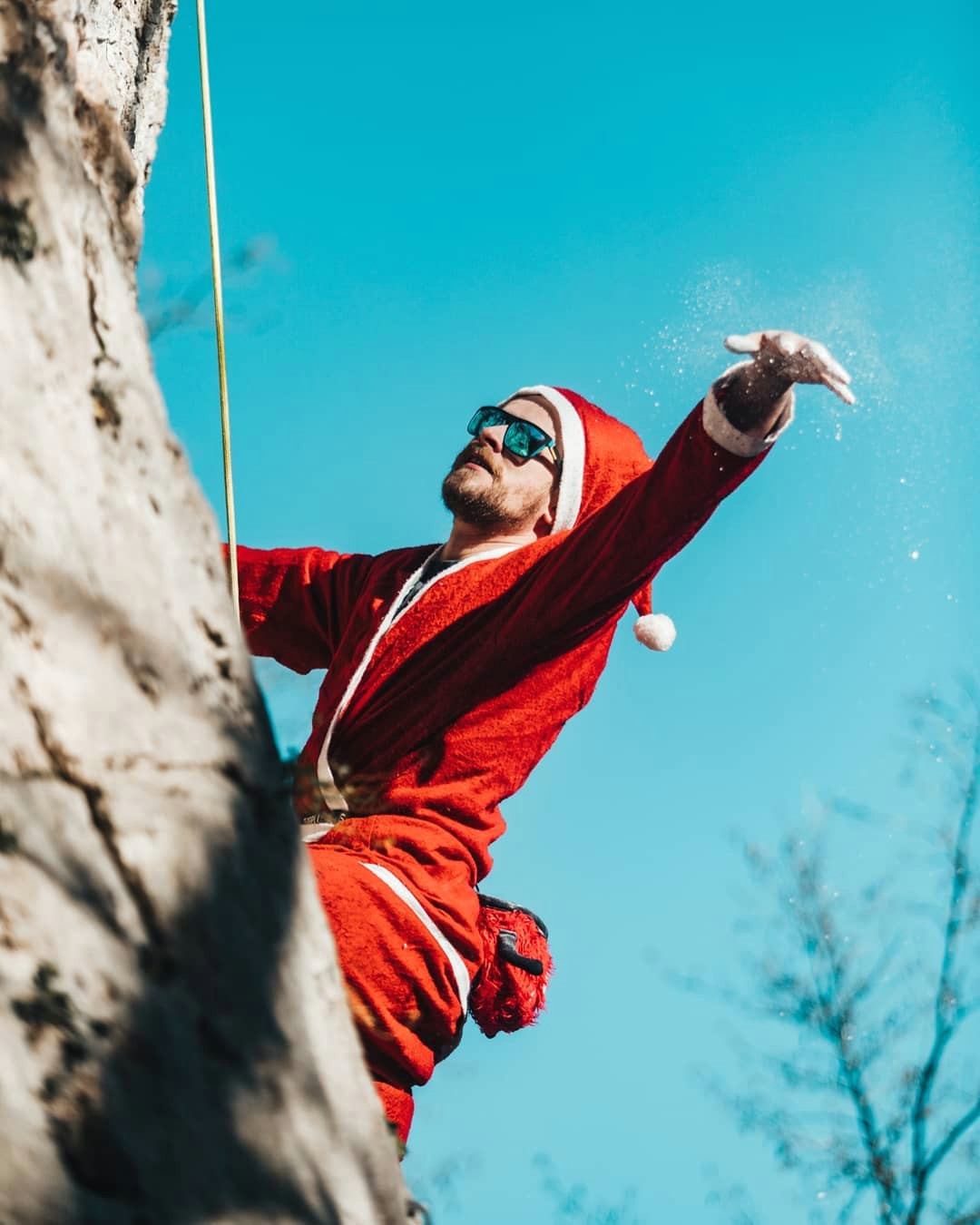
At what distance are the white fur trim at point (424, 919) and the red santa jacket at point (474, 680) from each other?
0.9 inches

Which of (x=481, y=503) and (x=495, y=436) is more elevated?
(x=495, y=436)

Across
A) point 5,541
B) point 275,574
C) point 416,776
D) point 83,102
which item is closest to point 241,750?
point 5,541

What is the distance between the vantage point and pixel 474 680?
8.92 ft

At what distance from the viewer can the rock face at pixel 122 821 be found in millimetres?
881

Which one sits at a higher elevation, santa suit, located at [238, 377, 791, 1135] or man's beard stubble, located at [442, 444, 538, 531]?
man's beard stubble, located at [442, 444, 538, 531]

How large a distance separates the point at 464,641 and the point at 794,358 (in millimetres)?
961

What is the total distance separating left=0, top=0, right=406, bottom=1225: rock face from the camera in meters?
0.88

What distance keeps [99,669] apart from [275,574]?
2.45 m

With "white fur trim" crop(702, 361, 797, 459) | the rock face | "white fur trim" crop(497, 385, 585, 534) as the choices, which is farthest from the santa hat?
the rock face

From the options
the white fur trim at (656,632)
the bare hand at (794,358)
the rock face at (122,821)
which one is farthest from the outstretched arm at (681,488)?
the rock face at (122,821)

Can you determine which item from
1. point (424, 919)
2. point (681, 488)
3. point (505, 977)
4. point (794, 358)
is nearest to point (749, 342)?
point (794, 358)

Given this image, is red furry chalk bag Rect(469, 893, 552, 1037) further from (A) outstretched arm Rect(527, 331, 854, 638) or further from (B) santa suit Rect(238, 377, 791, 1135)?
(A) outstretched arm Rect(527, 331, 854, 638)

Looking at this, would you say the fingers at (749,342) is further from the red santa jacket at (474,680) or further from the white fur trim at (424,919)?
the white fur trim at (424,919)

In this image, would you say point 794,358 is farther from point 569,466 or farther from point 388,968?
point 388,968
